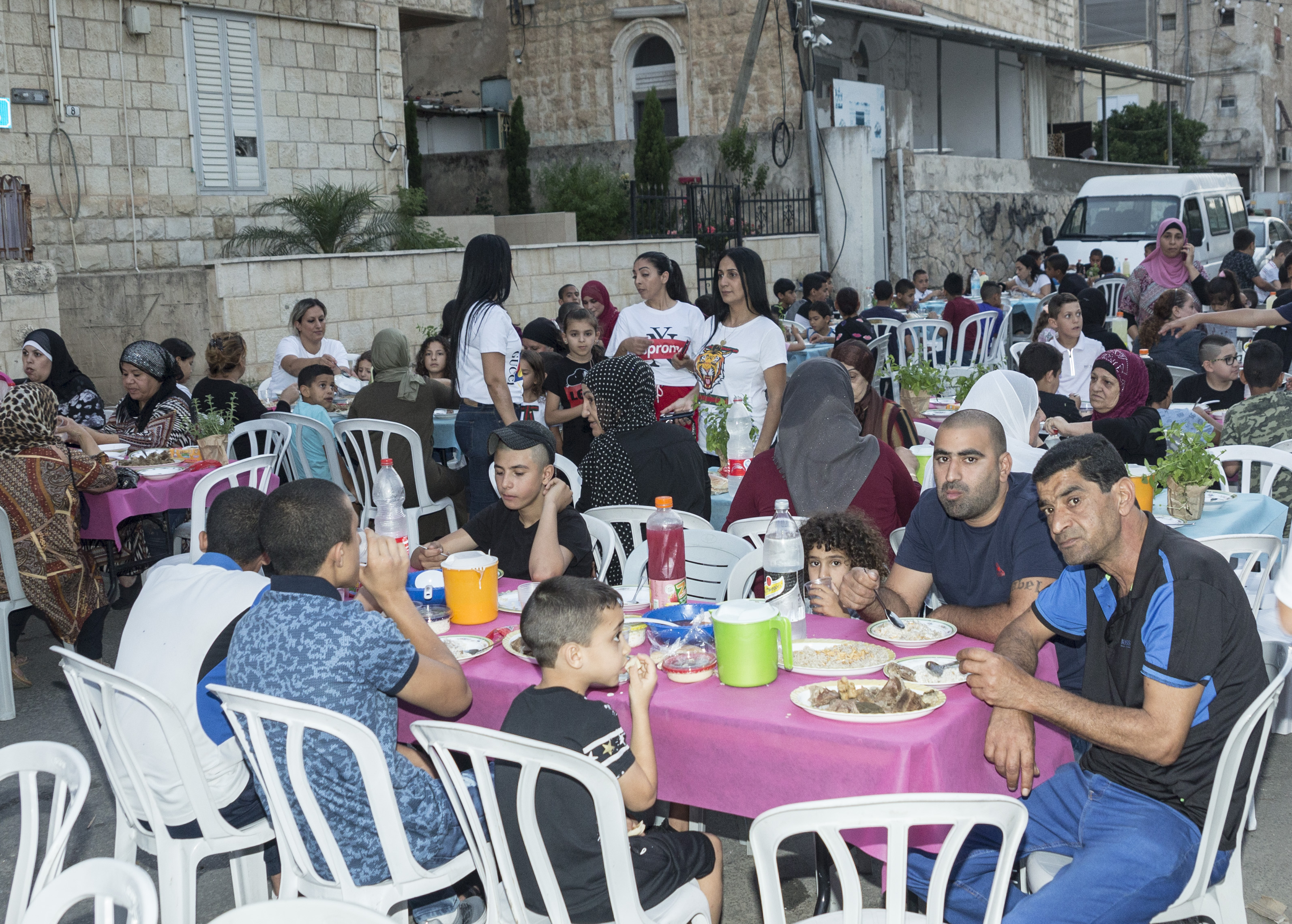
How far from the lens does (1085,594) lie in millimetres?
3039

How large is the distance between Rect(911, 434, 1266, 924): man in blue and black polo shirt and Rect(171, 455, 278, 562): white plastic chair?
362 centimetres

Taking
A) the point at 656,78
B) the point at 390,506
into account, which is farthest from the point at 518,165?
the point at 390,506

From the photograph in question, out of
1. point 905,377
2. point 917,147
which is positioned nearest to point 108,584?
point 905,377

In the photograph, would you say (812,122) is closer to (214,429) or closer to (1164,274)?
(1164,274)

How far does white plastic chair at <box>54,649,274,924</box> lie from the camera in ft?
9.57

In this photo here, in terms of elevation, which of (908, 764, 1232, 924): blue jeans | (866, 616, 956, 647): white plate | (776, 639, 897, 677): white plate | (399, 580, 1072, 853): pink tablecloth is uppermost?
(866, 616, 956, 647): white plate

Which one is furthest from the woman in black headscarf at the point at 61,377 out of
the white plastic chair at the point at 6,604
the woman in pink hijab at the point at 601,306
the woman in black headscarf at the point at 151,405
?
the woman in pink hijab at the point at 601,306

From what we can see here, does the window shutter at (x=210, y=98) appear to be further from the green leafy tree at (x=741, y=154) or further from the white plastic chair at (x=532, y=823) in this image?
the white plastic chair at (x=532, y=823)

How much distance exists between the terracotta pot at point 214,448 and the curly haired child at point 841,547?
3.89 m

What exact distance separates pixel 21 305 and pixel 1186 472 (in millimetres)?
10070

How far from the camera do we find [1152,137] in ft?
110

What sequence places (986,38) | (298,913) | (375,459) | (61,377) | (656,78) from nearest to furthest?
(298,913)
(375,459)
(61,377)
(656,78)
(986,38)

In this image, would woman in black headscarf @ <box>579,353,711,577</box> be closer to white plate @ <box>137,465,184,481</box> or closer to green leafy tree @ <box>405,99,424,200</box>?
Result: white plate @ <box>137,465,184,481</box>

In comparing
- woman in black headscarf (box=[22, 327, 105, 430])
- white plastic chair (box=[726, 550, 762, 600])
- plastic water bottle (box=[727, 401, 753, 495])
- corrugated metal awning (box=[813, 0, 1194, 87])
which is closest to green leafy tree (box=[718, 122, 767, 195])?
corrugated metal awning (box=[813, 0, 1194, 87])
